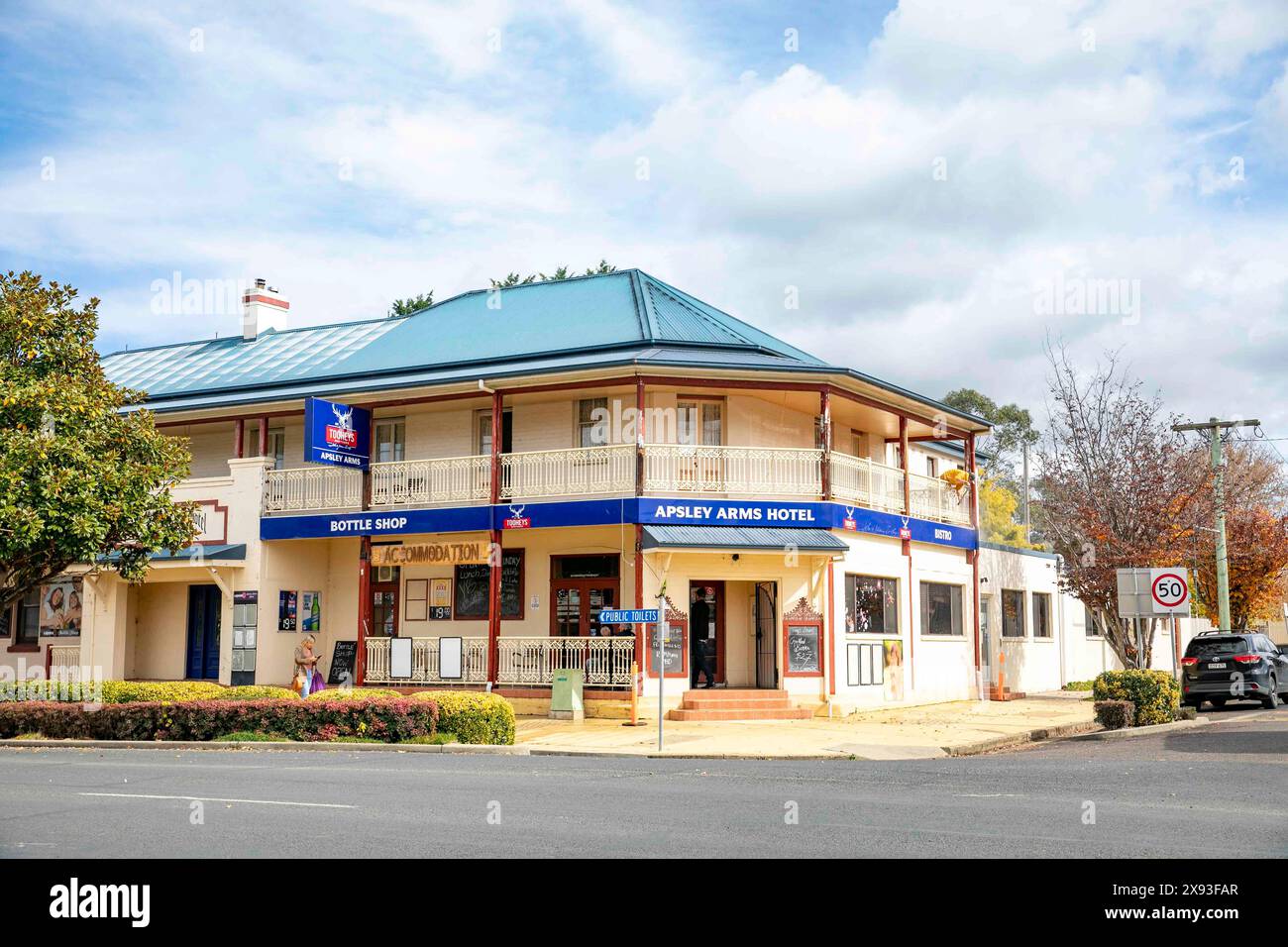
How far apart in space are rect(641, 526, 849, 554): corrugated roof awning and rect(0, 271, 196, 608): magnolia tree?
28.8 feet

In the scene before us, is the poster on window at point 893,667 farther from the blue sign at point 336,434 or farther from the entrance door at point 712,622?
the blue sign at point 336,434

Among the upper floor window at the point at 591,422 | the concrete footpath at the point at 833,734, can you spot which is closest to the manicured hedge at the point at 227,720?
the concrete footpath at the point at 833,734

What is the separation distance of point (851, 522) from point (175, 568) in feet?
47.4

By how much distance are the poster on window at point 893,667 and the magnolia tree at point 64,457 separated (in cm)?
1372

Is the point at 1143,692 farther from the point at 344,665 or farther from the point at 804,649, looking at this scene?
the point at 344,665

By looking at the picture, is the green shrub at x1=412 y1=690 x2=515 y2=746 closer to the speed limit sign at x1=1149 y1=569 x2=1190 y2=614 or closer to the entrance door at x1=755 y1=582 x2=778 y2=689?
the entrance door at x1=755 y1=582 x2=778 y2=689

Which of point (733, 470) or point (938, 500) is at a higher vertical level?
point (733, 470)

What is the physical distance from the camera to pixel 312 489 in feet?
90.0

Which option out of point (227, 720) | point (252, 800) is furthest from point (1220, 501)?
point (252, 800)

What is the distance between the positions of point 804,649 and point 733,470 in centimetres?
363

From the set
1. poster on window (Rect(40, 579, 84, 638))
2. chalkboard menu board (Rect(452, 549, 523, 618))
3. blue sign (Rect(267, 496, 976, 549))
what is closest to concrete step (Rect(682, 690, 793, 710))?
blue sign (Rect(267, 496, 976, 549))

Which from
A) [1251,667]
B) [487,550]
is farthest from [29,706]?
[1251,667]

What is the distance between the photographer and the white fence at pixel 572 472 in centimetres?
2422

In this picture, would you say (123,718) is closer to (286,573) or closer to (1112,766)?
(286,573)
